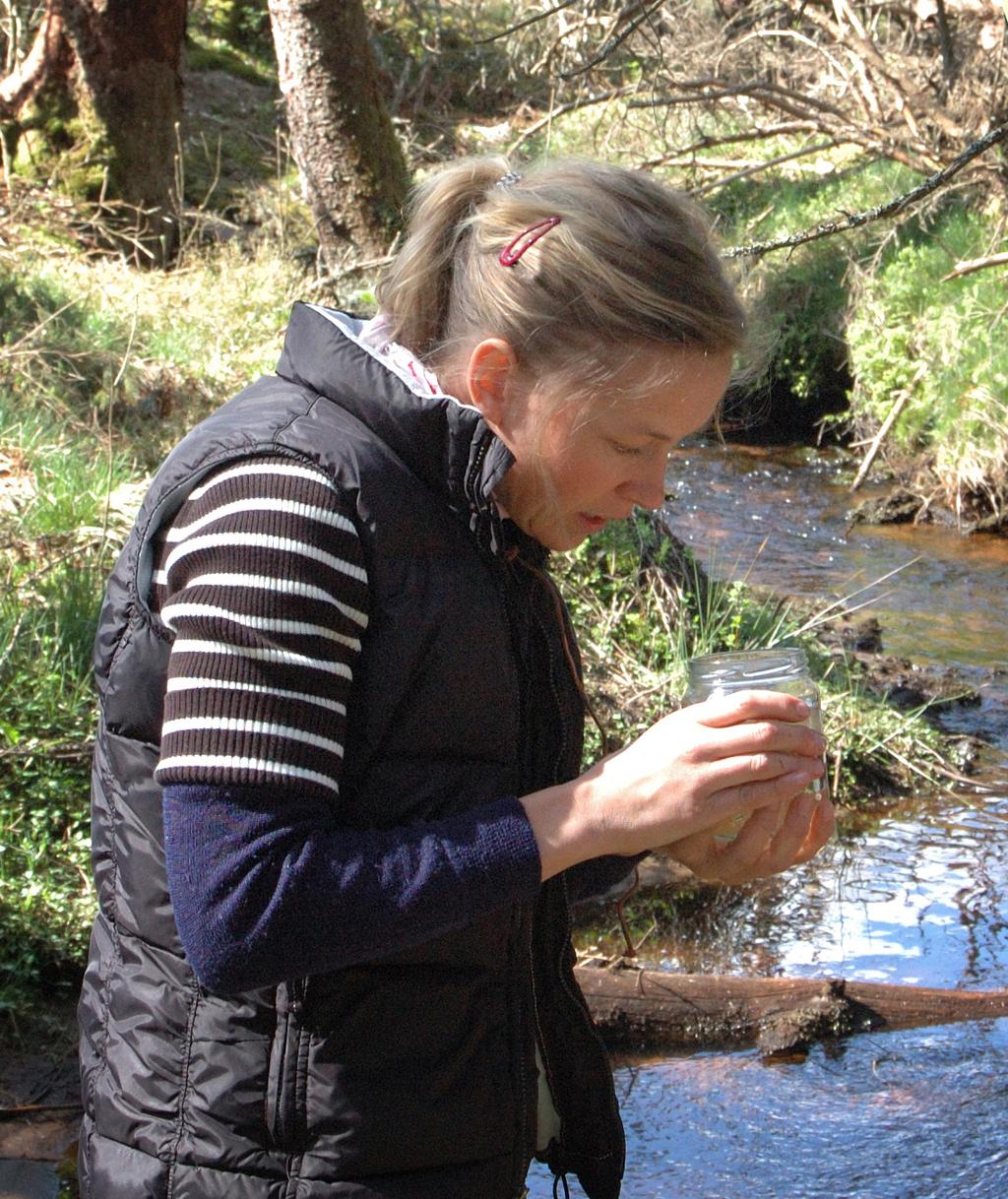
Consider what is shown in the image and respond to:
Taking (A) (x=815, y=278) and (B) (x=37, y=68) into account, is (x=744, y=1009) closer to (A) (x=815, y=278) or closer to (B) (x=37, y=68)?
(A) (x=815, y=278)

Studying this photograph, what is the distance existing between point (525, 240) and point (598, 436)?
0.78ft

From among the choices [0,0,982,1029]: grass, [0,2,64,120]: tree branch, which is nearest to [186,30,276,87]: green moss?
[0,2,64,120]: tree branch

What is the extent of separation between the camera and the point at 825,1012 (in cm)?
358

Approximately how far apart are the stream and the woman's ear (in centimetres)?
209

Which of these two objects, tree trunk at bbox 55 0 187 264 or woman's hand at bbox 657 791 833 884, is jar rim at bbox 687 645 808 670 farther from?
tree trunk at bbox 55 0 187 264

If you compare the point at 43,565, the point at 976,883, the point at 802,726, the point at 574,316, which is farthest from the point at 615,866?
the point at 43,565

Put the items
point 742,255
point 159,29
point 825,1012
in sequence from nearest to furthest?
point 742,255 → point 825,1012 → point 159,29

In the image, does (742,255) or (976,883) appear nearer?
(742,255)

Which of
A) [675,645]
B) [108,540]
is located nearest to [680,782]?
[108,540]

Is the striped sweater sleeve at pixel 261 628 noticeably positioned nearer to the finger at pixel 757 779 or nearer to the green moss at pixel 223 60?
the finger at pixel 757 779

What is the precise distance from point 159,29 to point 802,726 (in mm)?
10174

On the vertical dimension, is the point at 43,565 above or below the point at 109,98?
below

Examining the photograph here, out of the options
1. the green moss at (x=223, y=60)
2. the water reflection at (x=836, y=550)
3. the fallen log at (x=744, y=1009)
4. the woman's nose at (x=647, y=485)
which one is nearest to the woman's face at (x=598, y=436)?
the woman's nose at (x=647, y=485)

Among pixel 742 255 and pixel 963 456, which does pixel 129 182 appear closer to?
pixel 963 456
